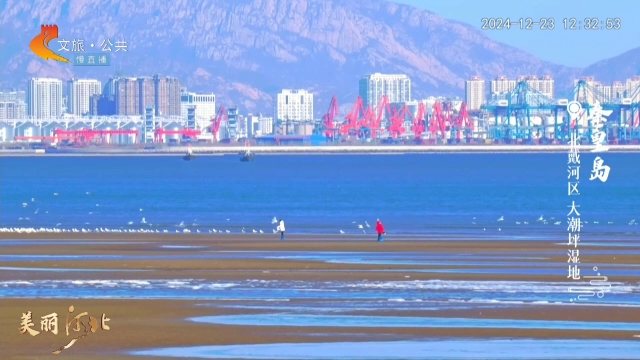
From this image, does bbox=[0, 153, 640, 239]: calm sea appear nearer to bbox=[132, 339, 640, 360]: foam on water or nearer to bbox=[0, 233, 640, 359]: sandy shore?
bbox=[0, 233, 640, 359]: sandy shore

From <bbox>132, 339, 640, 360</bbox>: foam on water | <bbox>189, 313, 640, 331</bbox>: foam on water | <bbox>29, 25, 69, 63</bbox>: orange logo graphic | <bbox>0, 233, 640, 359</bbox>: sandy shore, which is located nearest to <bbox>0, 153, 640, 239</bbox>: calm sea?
<bbox>0, 233, 640, 359</bbox>: sandy shore

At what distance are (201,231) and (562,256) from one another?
47.4 ft

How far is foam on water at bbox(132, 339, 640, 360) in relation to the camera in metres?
14.9

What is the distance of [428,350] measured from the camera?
50.4ft

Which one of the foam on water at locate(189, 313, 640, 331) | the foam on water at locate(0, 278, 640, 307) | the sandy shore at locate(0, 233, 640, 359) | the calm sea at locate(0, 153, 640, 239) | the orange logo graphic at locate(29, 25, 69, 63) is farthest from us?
the calm sea at locate(0, 153, 640, 239)

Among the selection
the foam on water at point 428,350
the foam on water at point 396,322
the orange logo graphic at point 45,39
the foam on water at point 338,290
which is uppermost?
the orange logo graphic at point 45,39

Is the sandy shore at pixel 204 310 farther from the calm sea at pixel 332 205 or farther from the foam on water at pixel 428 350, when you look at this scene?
the calm sea at pixel 332 205

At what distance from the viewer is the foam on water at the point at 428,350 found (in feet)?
48.9

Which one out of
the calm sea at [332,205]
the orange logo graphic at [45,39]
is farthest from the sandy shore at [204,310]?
the calm sea at [332,205]

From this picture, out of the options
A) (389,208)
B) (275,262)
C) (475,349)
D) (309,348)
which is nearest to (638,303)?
(475,349)

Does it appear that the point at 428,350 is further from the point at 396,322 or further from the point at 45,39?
the point at 45,39

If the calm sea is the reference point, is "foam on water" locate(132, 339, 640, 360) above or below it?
below

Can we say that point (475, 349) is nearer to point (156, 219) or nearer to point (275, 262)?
point (275, 262)

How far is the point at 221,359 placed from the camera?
1477cm
